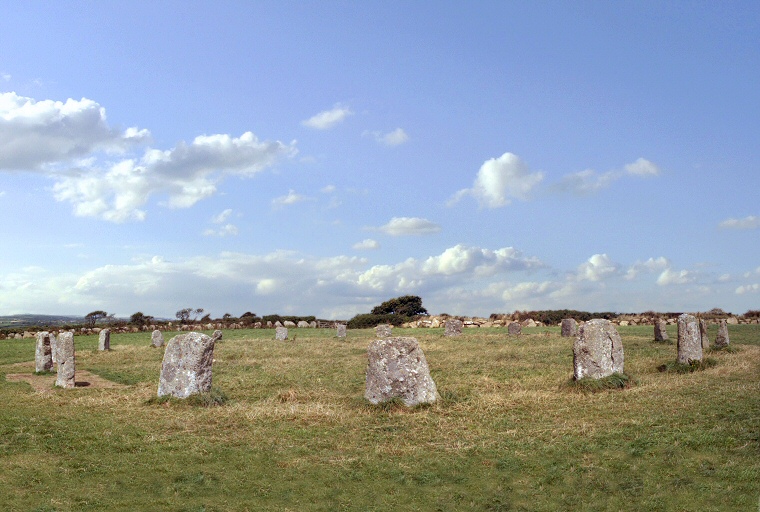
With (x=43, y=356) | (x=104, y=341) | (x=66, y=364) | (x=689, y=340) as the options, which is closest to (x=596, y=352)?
(x=689, y=340)

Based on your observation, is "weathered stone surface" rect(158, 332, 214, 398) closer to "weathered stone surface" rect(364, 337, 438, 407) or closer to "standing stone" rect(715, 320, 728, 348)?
"weathered stone surface" rect(364, 337, 438, 407)

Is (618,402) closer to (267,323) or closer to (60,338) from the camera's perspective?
(60,338)

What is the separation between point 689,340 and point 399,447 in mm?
15068

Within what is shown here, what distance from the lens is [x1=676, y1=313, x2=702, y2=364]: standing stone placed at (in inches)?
982

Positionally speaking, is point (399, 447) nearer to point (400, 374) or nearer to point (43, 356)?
point (400, 374)

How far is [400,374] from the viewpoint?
19703 millimetres

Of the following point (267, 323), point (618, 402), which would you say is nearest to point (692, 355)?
point (618, 402)

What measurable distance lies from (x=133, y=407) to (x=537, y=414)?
12917mm

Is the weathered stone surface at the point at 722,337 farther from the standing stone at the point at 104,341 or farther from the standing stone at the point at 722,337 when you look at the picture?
the standing stone at the point at 104,341

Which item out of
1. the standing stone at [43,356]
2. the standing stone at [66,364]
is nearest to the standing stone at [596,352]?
the standing stone at [66,364]

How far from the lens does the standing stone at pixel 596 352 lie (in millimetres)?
22122

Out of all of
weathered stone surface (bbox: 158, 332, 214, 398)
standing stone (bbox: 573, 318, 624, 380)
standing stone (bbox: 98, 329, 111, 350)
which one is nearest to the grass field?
weathered stone surface (bbox: 158, 332, 214, 398)

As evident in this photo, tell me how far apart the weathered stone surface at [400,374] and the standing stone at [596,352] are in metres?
5.81

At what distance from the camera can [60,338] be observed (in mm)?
27219
